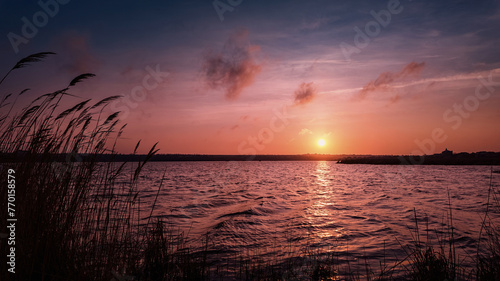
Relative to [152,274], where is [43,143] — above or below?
above

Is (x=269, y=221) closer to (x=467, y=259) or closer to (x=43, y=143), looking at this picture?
(x=467, y=259)

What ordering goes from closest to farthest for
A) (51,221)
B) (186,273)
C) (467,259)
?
(51,221), (186,273), (467,259)

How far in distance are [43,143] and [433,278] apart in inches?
314

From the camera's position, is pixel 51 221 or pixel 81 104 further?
pixel 81 104

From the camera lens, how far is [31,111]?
17.2 feet

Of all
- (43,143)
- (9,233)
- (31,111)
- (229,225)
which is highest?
(31,111)

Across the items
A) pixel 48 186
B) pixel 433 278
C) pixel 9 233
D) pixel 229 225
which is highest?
pixel 48 186

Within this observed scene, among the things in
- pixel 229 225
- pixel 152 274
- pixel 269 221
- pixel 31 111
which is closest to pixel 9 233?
pixel 31 111

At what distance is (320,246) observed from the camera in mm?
9422

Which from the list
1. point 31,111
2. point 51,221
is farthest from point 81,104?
point 51,221

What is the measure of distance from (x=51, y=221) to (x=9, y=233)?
56cm

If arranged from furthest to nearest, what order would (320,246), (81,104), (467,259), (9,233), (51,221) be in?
(320,246)
(467,259)
(81,104)
(51,221)
(9,233)

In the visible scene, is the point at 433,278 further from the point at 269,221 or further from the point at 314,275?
the point at 269,221

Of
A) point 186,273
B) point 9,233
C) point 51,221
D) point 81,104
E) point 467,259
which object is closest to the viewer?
point 9,233
